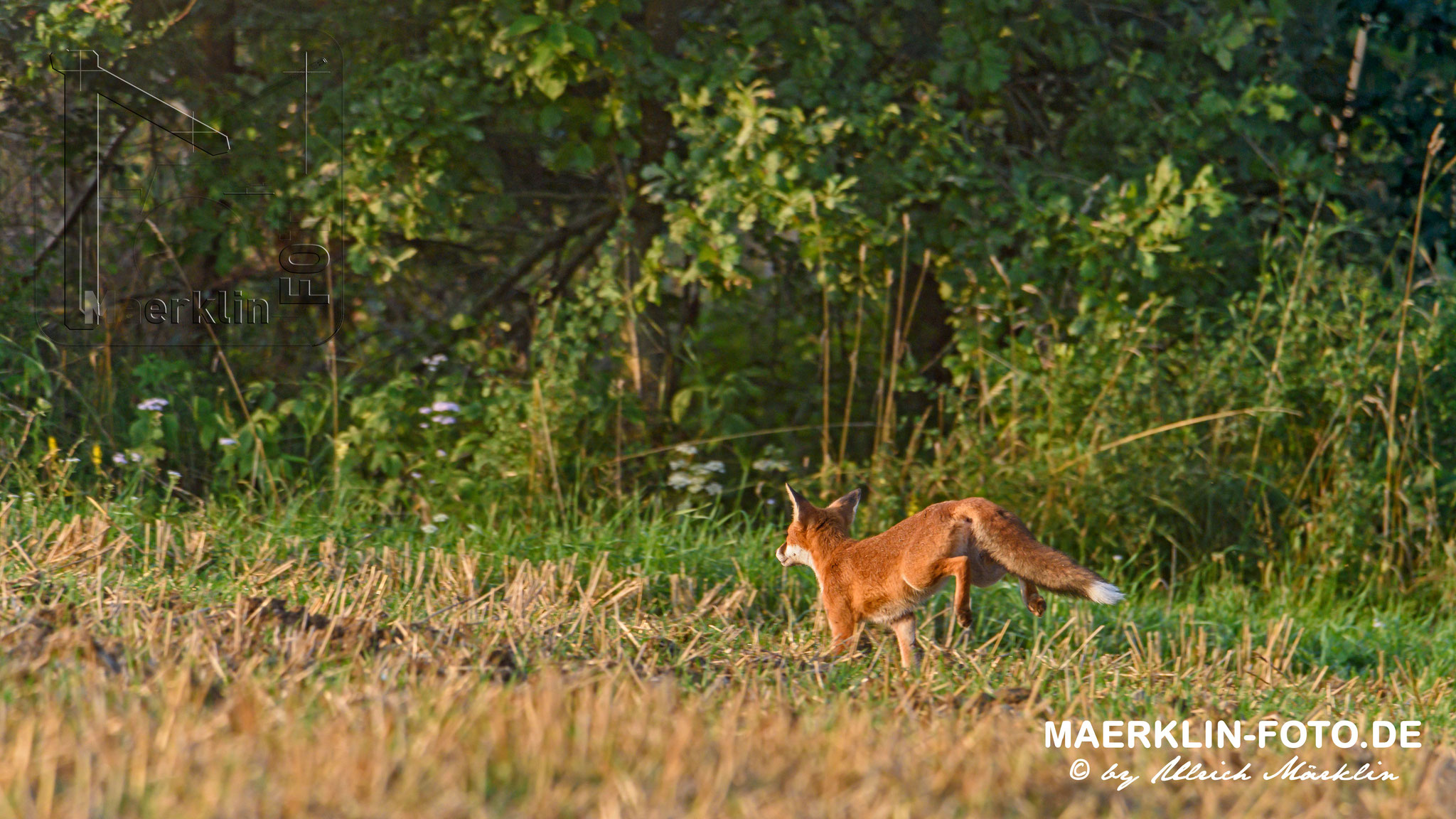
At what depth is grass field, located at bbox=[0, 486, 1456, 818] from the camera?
2.26m

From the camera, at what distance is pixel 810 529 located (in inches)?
165

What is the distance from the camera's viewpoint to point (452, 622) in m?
3.94

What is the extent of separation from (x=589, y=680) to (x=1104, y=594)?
1.31 meters

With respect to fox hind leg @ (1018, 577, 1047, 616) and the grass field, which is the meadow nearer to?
the grass field

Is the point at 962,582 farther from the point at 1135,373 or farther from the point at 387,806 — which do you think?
the point at 1135,373

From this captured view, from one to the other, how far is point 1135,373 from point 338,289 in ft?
13.3

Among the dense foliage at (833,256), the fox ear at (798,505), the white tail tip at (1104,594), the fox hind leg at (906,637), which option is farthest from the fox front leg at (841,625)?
the dense foliage at (833,256)

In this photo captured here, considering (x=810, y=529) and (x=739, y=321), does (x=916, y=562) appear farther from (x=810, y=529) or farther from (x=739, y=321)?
(x=739, y=321)

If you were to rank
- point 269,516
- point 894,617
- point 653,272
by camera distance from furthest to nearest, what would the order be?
point 653,272, point 269,516, point 894,617

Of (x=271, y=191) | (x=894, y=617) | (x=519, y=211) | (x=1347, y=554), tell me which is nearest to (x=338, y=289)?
(x=271, y=191)

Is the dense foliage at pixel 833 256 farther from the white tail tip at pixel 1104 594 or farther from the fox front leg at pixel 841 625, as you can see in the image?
the white tail tip at pixel 1104 594

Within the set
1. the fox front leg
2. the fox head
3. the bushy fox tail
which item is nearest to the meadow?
the fox front leg

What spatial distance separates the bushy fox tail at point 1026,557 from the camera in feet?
11.5

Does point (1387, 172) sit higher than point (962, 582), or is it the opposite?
point (1387, 172)
